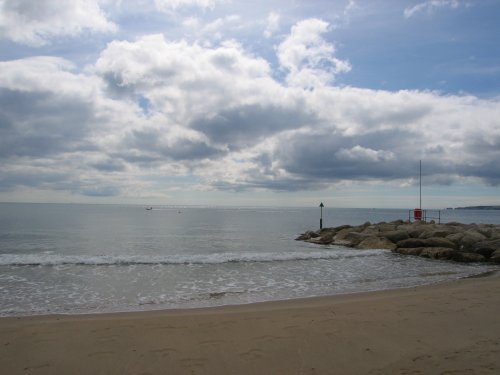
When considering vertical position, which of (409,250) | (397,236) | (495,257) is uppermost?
(397,236)

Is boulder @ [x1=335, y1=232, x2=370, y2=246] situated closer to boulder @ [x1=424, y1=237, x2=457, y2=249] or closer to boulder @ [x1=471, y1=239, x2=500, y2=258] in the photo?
boulder @ [x1=424, y1=237, x2=457, y2=249]

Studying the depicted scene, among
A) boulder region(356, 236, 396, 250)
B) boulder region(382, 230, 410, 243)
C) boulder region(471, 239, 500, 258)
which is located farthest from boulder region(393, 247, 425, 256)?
boulder region(471, 239, 500, 258)

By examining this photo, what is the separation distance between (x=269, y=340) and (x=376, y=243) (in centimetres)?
1996

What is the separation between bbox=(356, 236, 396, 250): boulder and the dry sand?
1506cm

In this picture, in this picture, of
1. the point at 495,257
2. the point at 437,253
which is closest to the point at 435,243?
the point at 437,253

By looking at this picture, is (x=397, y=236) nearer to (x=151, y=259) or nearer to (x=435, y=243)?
(x=435, y=243)

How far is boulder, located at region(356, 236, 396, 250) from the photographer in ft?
77.3

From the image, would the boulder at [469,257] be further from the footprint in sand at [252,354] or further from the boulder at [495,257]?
the footprint in sand at [252,354]

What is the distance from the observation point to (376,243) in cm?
2431

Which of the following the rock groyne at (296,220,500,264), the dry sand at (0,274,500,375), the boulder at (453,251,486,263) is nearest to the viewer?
the dry sand at (0,274,500,375)

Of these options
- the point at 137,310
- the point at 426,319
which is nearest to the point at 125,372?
the point at 137,310

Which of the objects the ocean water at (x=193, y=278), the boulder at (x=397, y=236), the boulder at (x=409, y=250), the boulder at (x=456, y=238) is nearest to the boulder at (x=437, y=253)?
the boulder at (x=409, y=250)

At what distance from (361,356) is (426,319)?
2.83 meters

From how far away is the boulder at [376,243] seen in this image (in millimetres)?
Answer: 23567
